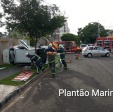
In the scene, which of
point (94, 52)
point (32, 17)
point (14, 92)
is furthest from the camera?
point (94, 52)

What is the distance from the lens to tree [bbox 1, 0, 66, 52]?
1884 centimetres

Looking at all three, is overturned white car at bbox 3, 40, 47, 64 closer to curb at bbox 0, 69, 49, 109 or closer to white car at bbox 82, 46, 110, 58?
curb at bbox 0, 69, 49, 109

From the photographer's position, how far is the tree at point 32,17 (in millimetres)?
18844

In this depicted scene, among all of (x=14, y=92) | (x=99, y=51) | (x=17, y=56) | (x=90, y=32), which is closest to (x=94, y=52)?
(x=99, y=51)

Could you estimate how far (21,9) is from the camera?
18938 mm

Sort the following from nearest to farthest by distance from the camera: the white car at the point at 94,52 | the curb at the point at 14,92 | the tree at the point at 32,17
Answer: the curb at the point at 14,92, the tree at the point at 32,17, the white car at the point at 94,52

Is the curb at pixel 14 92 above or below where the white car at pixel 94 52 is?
below

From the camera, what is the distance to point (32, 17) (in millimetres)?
18859

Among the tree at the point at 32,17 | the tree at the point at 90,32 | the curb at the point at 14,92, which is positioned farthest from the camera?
the tree at the point at 90,32

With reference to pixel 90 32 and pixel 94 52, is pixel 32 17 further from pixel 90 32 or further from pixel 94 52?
pixel 90 32

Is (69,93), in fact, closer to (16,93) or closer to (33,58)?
(16,93)

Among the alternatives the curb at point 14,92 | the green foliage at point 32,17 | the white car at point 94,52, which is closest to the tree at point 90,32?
the white car at point 94,52

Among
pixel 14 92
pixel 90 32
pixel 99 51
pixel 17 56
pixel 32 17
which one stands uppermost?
pixel 90 32

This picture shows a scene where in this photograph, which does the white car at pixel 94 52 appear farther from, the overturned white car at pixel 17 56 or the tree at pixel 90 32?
the tree at pixel 90 32
